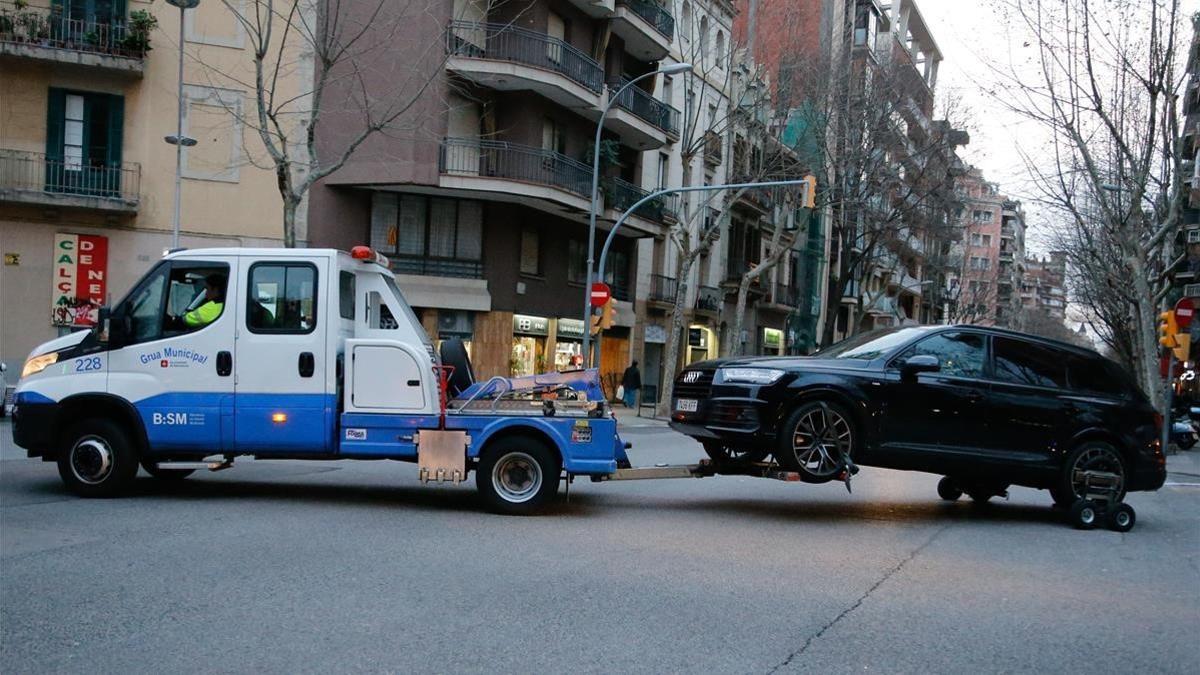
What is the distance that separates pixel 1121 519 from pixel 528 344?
72.9 feet

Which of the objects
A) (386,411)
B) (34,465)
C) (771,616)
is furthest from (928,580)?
(34,465)

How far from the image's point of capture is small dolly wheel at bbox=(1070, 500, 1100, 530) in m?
9.91

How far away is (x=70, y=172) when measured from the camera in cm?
2394

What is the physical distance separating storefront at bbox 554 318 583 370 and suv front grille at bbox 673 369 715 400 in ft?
→ 71.9

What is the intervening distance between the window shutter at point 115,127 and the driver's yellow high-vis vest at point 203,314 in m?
17.8

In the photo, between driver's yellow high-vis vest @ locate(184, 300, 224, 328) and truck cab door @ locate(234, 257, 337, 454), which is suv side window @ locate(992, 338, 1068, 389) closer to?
truck cab door @ locate(234, 257, 337, 454)

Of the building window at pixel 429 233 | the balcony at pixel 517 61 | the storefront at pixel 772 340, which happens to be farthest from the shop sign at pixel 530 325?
the storefront at pixel 772 340

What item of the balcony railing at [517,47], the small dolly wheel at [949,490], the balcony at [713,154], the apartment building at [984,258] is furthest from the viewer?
the apartment building at [984,258]

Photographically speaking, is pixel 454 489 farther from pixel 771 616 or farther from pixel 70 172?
pixel 70 172

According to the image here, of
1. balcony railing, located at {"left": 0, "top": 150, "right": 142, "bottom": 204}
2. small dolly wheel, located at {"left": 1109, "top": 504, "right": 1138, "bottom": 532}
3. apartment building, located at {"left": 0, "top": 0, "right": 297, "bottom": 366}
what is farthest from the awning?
small dolly wheel, located at {"left": 1109, "top": 504, "right": 1138, "bottom": 532}

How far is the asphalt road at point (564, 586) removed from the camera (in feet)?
16.6

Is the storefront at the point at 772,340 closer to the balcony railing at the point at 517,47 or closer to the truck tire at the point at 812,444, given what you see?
the balcony railing at the point at 517,47

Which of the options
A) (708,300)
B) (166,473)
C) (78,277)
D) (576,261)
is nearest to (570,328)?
(576,261)

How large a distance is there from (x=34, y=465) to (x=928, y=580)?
403 inches
